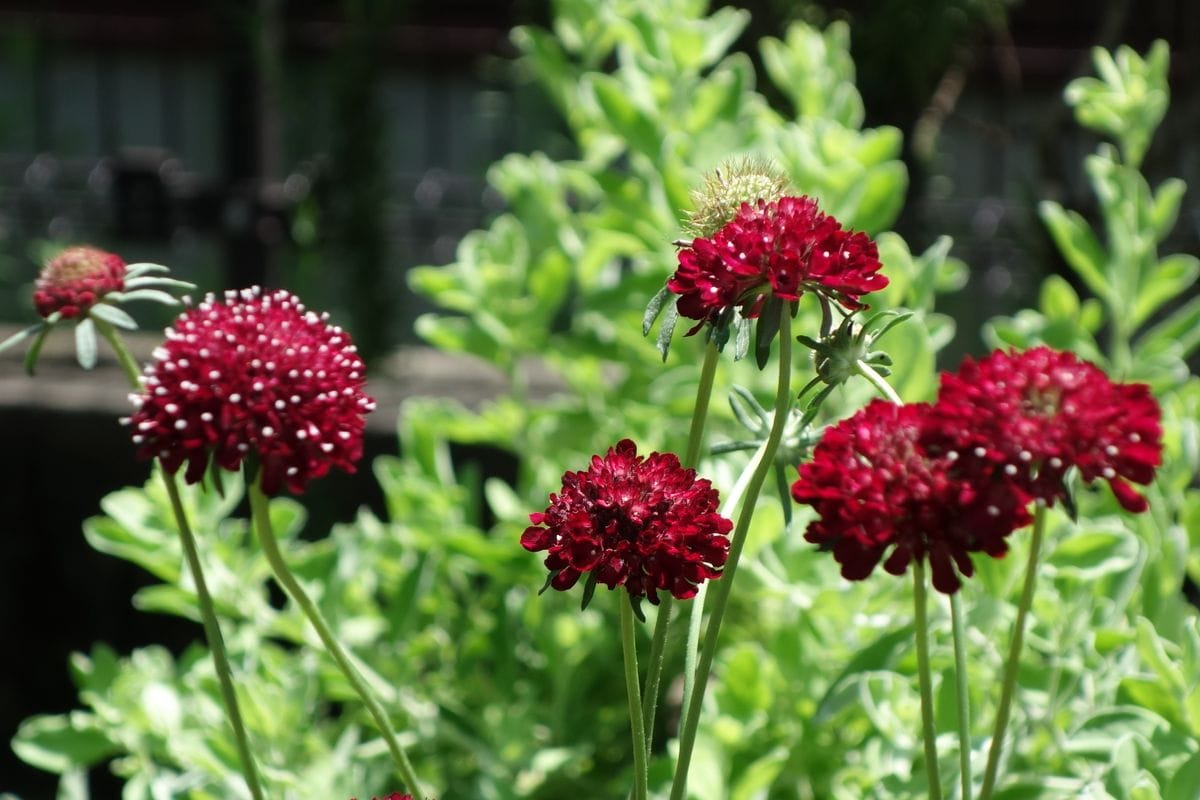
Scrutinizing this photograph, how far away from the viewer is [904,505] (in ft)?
2.25

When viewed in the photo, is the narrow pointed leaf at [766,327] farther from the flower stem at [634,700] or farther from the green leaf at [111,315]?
the green leaf at [111,315]

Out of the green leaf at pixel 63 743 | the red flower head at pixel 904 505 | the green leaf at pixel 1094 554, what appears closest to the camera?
the red flower head at pixel 904 505

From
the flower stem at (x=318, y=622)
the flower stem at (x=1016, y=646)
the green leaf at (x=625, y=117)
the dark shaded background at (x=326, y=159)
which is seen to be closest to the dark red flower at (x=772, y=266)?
the flower stem at (x=1016, y=646)

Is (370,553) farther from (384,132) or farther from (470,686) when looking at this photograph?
(384,132)

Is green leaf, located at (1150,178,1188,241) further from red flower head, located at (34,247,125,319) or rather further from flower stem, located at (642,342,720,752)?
red flower head, located at (34,247,125,319)

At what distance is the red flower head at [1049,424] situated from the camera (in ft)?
2.22

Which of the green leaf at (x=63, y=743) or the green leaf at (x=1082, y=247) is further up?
the green leaf at (x=1082, y=247)

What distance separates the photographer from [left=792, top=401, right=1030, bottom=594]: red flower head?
0.67m

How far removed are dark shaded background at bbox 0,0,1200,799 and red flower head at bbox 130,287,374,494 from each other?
2.00 meters

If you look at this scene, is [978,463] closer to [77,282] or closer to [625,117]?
[77,282]

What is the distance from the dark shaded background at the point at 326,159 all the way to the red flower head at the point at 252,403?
6.55ft

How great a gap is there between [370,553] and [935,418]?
34.9 inches

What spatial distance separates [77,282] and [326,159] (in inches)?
106

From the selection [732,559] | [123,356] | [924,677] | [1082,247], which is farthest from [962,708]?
[1082,247]
